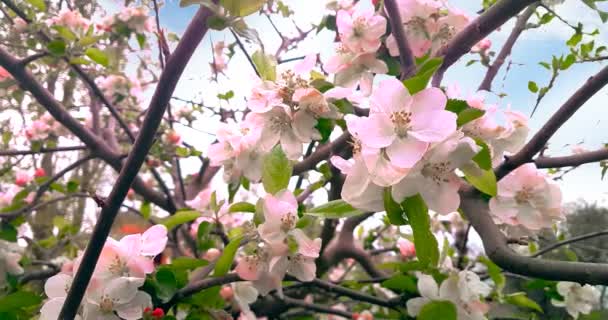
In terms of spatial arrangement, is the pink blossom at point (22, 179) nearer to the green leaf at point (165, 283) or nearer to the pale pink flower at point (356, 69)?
the green leaf at point (165, 283)

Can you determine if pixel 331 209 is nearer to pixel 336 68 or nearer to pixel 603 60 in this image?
pixel 336 68

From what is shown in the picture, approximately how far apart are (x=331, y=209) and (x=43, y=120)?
180 centimetres

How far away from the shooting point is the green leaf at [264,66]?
2.64 feet

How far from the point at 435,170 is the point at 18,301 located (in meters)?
0.78

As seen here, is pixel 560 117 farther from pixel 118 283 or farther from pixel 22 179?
pixel 22 179

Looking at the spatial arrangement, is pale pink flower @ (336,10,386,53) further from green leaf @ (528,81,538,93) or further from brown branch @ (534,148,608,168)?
green leaf @ (528,81,538,93)

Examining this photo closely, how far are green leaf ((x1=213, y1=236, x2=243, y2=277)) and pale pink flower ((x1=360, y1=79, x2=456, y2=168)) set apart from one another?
1.18 feet

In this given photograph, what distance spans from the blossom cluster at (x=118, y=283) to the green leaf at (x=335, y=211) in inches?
10.8

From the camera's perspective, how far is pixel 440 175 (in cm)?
57

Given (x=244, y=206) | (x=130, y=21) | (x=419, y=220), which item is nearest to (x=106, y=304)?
(x=244, y=206)

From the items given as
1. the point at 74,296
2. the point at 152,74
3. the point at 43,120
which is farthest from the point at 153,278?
the point at 152,74

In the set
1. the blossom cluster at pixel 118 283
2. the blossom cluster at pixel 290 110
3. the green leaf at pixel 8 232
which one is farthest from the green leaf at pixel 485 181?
the green leaf at pixel 8 232

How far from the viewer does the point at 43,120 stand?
208cm

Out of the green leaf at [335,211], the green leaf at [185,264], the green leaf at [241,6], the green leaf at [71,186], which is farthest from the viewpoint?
the green leaf at [71,186]
